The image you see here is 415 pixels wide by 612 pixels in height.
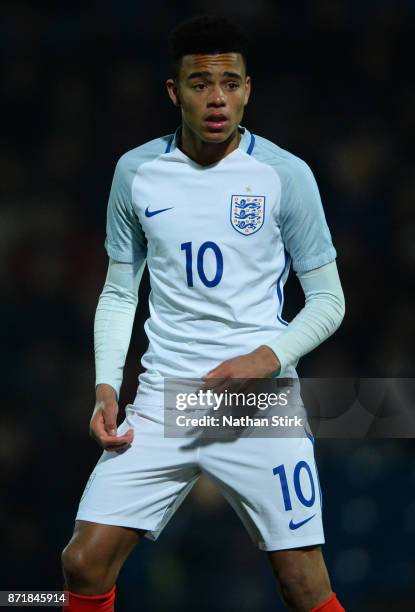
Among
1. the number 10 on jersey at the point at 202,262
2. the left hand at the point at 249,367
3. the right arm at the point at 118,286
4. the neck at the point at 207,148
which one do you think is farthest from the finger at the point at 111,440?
the neck at the point at 207,148

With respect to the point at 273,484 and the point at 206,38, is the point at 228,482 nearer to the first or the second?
the point at 273,484

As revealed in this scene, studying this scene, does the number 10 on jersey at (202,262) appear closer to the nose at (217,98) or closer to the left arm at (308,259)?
the left arm at (308,259)

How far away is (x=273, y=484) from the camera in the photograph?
101 inches

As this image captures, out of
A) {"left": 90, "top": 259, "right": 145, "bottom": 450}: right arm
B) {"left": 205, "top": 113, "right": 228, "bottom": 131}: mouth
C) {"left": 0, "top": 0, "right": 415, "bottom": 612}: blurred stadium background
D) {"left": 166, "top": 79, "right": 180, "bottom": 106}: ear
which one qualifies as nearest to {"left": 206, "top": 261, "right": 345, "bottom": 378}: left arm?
{"left": 90, "top": 259, "right": 145, "bottom": 450}: right arm

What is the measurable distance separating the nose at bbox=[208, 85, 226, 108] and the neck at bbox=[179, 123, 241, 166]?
0.45 ft

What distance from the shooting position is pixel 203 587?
13.2 ft

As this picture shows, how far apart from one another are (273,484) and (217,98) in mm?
914

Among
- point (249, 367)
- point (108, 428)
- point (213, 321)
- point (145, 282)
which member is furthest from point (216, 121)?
point (145, 282)

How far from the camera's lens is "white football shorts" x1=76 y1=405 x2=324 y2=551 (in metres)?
2.56

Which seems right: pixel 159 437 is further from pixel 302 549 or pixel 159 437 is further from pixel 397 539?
pixel 397 539

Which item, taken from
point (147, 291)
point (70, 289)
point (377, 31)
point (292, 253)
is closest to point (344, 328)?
point (147, 291)

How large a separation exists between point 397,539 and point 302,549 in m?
1.68

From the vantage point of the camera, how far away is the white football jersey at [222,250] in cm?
264

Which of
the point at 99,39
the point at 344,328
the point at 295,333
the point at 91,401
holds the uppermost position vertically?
the point at 99,39
